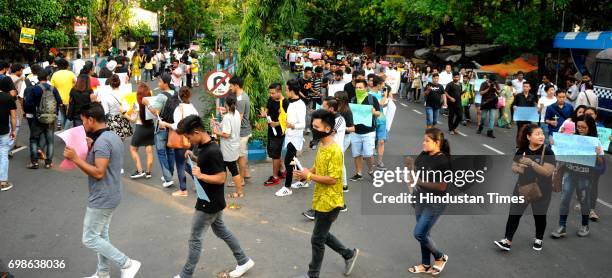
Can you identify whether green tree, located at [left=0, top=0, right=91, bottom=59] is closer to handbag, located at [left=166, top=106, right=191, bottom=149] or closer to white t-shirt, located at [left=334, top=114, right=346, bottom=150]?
handbag, located at [left=166, top=106, right=191, bottom=149]

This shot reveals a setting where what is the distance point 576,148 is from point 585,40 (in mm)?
16750

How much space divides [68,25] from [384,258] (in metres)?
26.6

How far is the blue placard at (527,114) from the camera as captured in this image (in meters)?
12.6

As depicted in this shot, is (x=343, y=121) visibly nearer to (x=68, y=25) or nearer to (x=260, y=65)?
(x=260, y=65)

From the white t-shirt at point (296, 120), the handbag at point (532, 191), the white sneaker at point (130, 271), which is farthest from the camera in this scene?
the white t-shirt at point (296, 120)

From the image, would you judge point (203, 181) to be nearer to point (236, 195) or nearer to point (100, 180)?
point (100, 180)

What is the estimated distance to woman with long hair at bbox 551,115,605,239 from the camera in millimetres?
6879

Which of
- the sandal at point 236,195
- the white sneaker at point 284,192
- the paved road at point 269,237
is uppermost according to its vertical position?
the white sneaker at point 284,192

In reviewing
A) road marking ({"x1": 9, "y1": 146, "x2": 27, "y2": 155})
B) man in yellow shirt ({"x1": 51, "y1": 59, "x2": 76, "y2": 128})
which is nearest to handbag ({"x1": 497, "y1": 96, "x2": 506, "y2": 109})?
man in yellow shirt ({"x1": 51, "y1": 59, "x2": 76, "y2": 128})

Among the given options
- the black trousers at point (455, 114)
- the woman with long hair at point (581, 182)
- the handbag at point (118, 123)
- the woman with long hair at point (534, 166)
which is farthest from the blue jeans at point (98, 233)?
the black trousers at point (455, 114)

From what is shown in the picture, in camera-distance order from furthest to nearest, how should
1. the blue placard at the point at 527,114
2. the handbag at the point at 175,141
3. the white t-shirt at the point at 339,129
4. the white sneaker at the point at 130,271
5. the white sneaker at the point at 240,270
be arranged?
the blue placard at the point at 527,114 → the handbag at the point at 175,141 → the white t-shirt at the point at 339,129 → the white sneaker at the point at 240,270 → the white sneaker at the point at 130,271

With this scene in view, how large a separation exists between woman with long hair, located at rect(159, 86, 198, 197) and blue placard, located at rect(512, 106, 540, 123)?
7.59 metres

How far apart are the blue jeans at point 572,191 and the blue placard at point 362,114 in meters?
3.11

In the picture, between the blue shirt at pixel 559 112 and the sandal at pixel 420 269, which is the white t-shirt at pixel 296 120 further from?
the blue shirt at pixel 559 112
